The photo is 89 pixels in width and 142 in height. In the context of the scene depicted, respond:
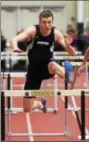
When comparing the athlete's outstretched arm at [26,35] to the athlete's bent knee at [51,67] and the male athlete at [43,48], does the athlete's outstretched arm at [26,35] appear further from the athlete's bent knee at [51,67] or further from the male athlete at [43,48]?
the athlete's bent knee at [51,67]

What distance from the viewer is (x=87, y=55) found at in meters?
6.01

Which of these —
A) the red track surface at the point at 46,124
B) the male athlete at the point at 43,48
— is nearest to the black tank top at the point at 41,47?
the male athlete at the point at 43,48

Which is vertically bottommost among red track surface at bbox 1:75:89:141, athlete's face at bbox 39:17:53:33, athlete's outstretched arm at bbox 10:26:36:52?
red track surface at bbox 1:75:89:141

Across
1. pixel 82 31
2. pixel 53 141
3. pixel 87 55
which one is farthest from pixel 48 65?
pixel 82 31

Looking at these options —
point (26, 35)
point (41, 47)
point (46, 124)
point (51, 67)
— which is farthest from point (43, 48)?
point (46, 124)

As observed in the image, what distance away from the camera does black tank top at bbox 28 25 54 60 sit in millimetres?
6281

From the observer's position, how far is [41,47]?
635cm

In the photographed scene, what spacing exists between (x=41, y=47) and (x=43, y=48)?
0.04 metres

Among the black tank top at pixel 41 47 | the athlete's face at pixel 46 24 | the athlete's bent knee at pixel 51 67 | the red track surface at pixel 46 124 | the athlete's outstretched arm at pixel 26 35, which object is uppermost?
the athlete's face at pixel 46 24

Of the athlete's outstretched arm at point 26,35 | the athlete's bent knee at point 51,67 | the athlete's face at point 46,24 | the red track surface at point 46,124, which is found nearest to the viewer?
the athlete's outstretched arm at point 26,35

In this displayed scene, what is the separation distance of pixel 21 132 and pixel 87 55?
2077 millimetres

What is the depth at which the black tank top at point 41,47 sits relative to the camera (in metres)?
6.28

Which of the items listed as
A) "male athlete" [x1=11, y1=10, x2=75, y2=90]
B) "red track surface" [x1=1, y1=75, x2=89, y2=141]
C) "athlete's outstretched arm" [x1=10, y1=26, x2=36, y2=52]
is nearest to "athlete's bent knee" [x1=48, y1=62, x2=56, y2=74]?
"male athlete" [x1=11, y1=10, x2=75, y2=90]

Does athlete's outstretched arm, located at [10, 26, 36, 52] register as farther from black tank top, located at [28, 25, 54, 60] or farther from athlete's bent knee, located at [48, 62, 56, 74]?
athlete's bent knee, located at [48, 62, 56, 74]
